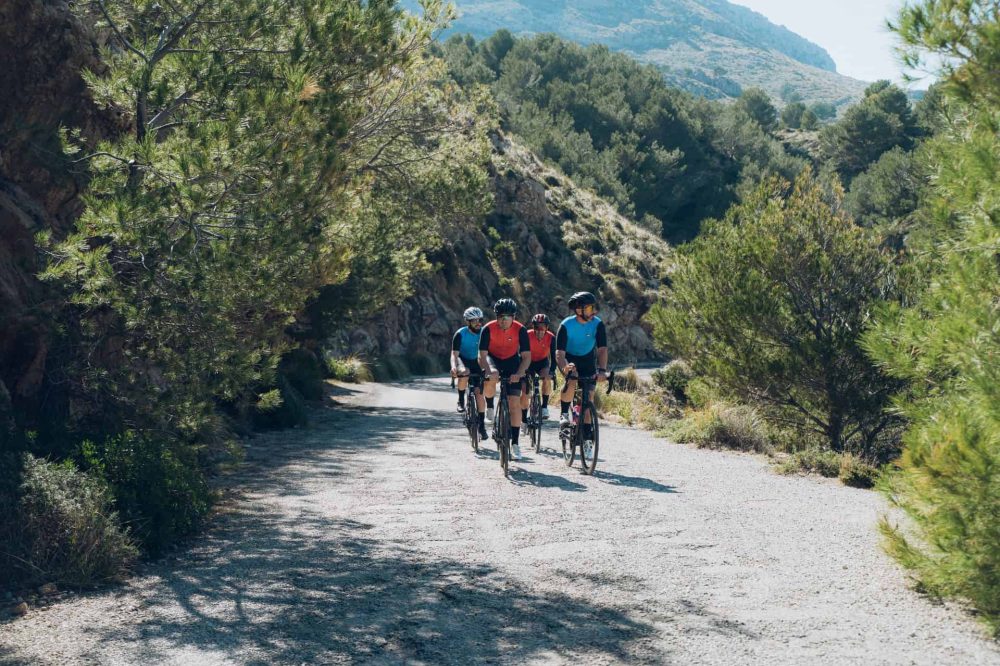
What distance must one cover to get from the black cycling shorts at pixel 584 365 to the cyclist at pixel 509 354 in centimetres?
54

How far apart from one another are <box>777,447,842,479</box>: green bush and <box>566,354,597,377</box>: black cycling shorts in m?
2.83

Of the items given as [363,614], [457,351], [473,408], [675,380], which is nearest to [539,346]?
[457,351]

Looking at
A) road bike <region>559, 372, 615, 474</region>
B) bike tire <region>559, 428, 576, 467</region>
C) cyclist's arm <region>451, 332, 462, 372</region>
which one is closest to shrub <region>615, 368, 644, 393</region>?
cyclist's arm <region>451, 332, 462, 372</region>

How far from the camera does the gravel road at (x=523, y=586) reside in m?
4.95

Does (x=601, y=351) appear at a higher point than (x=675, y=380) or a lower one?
higher

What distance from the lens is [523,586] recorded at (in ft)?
19.9

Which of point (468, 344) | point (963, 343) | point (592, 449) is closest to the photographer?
point (963, 343)

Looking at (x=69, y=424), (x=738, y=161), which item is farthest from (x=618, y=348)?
(x=69, y=424)

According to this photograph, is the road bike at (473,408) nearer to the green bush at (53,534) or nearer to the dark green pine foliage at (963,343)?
the green bush at (53,534)

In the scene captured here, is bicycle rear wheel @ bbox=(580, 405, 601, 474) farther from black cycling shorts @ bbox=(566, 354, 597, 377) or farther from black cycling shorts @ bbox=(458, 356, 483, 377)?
black cycling shorts @ bbox=(458, 356, 483, 377)

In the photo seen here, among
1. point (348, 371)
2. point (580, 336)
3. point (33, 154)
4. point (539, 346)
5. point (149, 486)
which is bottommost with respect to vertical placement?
point (149, 486)

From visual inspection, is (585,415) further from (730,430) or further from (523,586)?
(523,586)

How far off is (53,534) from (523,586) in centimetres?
329

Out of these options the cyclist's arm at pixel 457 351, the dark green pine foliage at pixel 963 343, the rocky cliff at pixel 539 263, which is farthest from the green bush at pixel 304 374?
the rocky cliff at pixel 539 263
